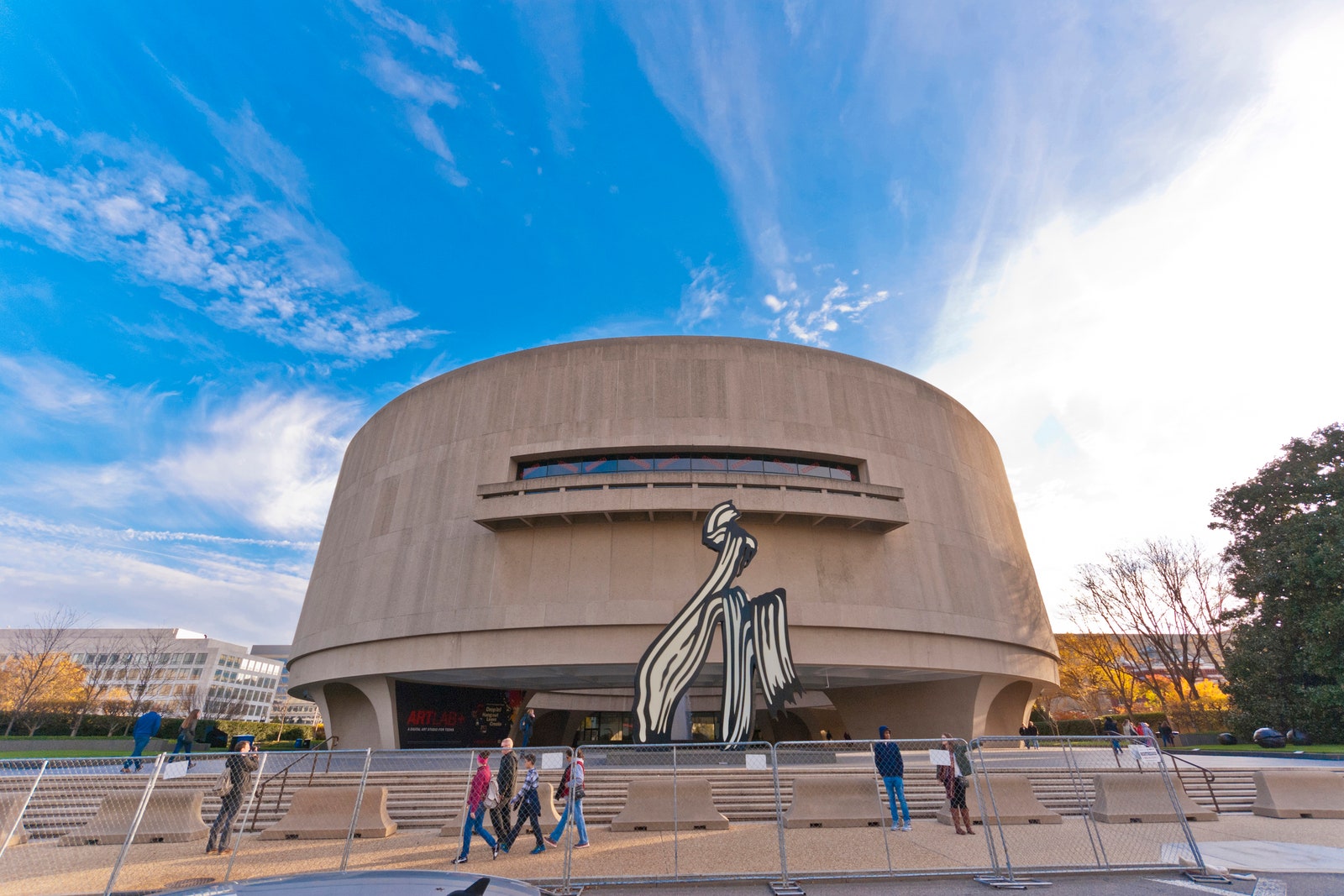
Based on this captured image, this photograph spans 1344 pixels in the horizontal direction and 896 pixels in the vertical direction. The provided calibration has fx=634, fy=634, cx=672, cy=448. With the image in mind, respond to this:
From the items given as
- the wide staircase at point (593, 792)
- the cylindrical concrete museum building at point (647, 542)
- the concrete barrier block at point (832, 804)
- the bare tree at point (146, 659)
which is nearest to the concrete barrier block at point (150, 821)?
the wide staircase at point (593, 792)

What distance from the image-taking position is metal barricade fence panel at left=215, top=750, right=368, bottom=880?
8969mm

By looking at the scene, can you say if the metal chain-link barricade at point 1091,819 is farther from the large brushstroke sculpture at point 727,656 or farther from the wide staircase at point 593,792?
the large brushstroke sculpture at point 727,656

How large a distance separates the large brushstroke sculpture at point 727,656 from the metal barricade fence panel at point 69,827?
11.1 meters

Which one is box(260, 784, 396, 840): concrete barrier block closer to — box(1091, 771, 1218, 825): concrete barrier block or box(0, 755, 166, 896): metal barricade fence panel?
box(0, 755, 166, 896): metal barricade fence panel

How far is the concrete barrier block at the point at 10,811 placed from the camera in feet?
32.6

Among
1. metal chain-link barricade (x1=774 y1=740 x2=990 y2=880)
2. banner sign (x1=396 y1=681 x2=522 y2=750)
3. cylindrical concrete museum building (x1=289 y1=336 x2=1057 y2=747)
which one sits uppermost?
cylindrical concrete museum building (x1=289 y1=336 x2=1057 y2=747)

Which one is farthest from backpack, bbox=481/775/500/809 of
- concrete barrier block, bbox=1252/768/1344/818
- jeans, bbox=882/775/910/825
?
concrete barrier block, bbox=1252/768/1344/818

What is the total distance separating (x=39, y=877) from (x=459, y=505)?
20.4 m

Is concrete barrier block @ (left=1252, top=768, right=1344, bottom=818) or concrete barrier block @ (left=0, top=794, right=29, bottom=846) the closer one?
concrete barrier block @ (left=0, top=794, right=29, bottom=846)

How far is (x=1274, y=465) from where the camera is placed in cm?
3162

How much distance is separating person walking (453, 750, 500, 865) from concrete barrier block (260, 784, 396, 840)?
3029 mm

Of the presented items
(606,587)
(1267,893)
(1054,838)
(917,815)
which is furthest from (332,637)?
(1267,893)

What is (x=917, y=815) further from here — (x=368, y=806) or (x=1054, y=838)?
(x=368, y=806)

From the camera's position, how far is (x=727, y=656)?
1867 centimetres
